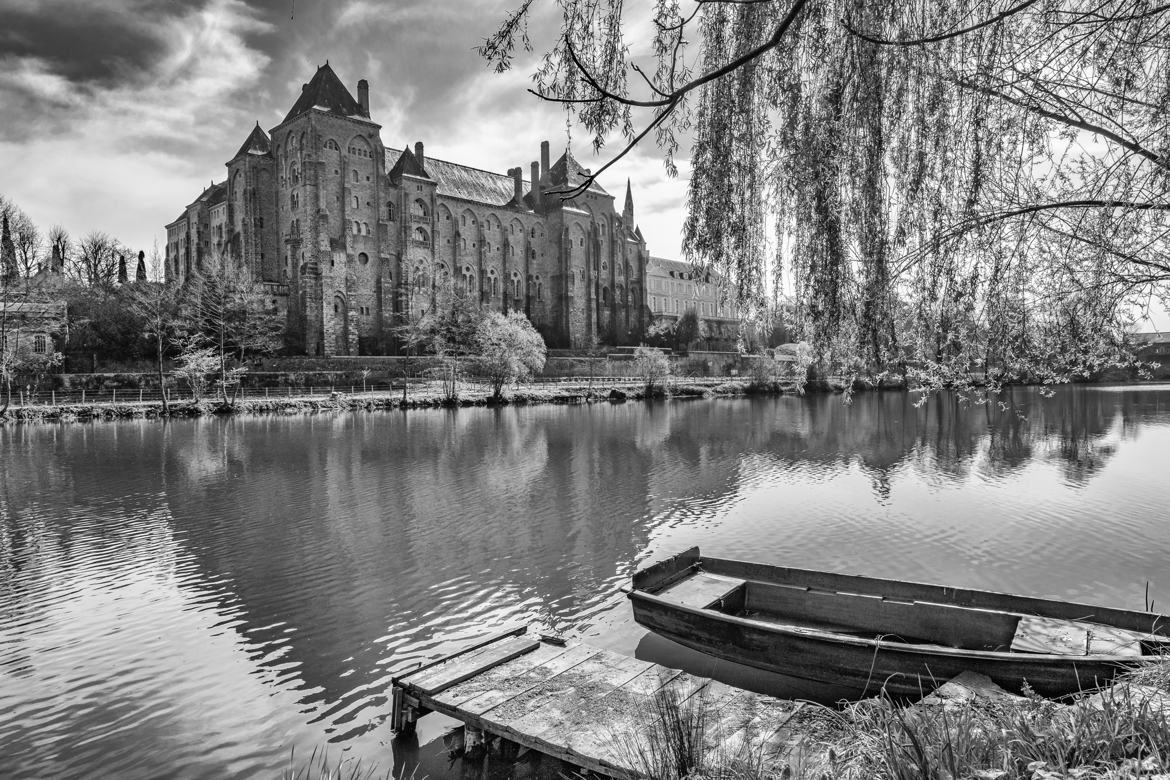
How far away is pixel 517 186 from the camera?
72875 millimetres

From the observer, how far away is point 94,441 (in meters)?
26.3

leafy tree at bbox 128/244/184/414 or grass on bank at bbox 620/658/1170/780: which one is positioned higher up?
Answer: leafy tree at bbox 128/244/184/414

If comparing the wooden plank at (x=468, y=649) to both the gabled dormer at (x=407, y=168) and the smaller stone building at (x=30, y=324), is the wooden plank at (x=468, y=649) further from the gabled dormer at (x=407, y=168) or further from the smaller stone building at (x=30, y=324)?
the gabled dormer at (x=407, y=168)

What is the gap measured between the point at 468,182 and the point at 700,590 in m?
66.6

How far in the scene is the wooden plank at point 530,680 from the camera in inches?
216

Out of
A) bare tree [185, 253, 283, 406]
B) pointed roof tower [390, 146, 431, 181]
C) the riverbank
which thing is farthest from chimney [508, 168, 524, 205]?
bare tree [185, 253, 283, 406]

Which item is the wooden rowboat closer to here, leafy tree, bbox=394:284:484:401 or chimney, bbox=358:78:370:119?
leafy tree, bbox=394:284:484:401

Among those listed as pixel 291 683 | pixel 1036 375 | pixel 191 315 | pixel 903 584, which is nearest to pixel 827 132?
pixel 1036 375

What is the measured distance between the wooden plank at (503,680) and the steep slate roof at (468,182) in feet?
201

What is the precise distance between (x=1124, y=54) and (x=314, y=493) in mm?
16997

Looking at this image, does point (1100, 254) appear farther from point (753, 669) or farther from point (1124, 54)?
point (753, 669)

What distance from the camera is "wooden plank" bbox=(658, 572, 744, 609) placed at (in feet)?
25.9

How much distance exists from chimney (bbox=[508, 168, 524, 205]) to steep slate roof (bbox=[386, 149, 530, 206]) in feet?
A: 1.15

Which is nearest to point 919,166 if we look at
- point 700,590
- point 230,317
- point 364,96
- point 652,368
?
point 700,590
